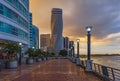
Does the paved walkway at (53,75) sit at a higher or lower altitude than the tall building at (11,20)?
lower

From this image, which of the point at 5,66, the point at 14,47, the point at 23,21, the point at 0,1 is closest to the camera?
the point at 5,66

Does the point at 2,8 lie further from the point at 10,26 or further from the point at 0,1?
the point at 10,26

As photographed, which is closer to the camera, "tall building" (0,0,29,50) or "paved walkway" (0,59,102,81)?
"paved walkway" (0,59,102,81)

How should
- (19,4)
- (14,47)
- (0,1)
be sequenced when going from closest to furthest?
(14,47)
(0,1)
(19,4)

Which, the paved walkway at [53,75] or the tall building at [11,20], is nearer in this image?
the paved walkway at [53,75]

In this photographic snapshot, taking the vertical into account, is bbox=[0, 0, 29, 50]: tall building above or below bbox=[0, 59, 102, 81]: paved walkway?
above

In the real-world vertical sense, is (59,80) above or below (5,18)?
below

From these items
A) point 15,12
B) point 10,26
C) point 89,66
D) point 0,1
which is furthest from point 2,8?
point 89,66

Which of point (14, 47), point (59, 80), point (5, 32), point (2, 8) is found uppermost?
point (2, 8)

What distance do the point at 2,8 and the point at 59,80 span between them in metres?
41.0

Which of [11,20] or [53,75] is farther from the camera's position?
[11,20]

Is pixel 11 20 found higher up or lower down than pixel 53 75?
higher up

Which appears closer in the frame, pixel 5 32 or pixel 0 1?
pixel 0 1

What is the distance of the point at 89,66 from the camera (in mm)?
27719
